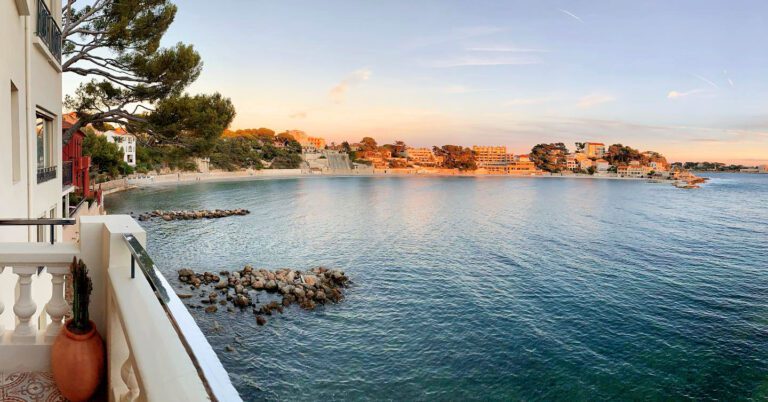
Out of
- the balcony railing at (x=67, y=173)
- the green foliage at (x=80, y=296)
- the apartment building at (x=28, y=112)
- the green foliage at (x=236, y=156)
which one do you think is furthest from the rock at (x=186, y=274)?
the green foliage at (x=236, y=156)

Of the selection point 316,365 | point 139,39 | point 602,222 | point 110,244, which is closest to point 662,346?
point 316,365

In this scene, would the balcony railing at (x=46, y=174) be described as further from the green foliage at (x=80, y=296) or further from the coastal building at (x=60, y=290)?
the green foliage at (x=80, y=296)

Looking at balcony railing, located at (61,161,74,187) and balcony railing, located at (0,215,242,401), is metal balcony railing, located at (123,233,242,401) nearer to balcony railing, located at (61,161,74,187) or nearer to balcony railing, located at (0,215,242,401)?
balcony railing, located at (0,215,242,401)

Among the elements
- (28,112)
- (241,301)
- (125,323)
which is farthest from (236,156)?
(125,323)

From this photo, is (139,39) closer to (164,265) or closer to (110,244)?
(164,265)

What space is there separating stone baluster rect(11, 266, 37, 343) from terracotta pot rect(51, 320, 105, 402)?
489 mm

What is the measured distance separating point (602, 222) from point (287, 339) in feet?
144

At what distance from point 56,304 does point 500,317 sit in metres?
17.3

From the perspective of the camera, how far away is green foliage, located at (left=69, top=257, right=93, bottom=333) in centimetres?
351

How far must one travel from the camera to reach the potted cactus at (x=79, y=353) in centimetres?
352

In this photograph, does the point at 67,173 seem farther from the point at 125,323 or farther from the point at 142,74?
the point at 125,323

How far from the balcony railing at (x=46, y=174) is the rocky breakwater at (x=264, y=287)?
8590 mm

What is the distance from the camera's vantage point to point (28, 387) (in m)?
3.75

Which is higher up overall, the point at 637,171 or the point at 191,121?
the point at 191,121
